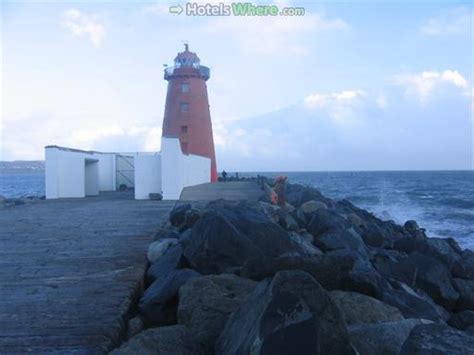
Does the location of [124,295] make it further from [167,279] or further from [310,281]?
[310,281]

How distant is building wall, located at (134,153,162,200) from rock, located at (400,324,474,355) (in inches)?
515

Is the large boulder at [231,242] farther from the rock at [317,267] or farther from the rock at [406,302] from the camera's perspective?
the rock at [406,302]

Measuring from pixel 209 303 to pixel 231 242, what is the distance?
1623 mm

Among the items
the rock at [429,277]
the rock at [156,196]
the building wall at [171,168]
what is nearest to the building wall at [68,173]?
the rock at [156,196]

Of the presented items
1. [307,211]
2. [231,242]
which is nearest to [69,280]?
[231,242]

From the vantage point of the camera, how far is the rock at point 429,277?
295 inches

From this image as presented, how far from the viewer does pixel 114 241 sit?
23.9 ft

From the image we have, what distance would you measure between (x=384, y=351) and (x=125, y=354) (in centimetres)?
155

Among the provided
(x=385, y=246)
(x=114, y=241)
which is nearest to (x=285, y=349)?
(x=114, y=241)

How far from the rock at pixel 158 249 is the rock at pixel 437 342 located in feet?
13.5

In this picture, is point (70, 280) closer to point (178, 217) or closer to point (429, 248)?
point (178, 217)

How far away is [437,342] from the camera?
2535mm

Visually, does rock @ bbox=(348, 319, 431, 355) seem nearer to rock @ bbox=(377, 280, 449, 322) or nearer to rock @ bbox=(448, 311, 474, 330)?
rock @ bbox=(377, 280, 449, 322)

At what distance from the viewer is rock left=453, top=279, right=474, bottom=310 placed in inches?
304
